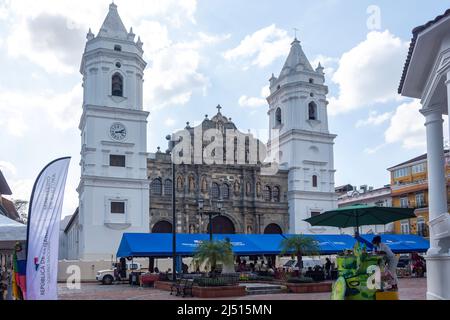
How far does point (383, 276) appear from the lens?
8.75 meters

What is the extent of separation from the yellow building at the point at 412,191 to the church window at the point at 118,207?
25340 mm

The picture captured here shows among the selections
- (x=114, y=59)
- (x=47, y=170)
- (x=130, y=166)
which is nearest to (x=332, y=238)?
(x=130, y=166)

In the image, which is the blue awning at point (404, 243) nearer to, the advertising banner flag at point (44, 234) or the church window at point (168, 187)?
the church window at point (168, 187)

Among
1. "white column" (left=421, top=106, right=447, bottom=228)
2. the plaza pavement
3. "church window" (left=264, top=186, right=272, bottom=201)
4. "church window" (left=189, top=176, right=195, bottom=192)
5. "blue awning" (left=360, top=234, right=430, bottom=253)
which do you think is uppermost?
"church window" (left=189, top=176, right=195, bottom=192)

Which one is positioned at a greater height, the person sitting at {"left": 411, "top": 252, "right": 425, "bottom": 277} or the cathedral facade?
the cathedral facade

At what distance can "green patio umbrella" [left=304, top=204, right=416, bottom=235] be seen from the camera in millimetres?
14141

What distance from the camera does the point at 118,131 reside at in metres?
43.5

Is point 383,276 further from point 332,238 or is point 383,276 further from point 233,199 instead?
point 233,199

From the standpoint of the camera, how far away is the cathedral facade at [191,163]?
4244 centimetres

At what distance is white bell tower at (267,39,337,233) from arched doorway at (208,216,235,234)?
5.50 meters

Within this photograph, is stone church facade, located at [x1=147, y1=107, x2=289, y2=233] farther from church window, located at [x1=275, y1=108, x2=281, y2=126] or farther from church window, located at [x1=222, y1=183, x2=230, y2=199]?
church window, located at [x1=275, y1=108, x2=281, y2=126]

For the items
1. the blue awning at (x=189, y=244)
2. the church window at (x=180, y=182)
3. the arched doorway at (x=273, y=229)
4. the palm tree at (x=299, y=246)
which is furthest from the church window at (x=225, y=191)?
the palm tree at (x=299, y=246)

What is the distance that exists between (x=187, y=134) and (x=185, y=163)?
2.48 m

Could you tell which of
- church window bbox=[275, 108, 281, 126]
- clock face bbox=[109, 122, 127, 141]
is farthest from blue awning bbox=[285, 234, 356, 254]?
church window bbox=[275, 108, 281, 126]
